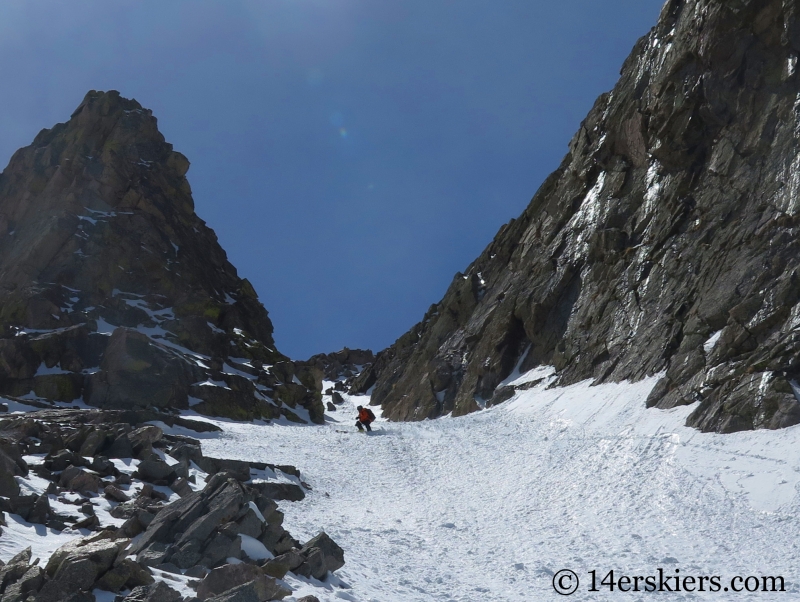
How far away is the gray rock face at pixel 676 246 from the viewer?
942 inches

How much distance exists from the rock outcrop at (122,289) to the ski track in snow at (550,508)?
63.9 feet

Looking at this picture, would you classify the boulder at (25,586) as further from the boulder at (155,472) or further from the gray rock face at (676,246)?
the gray rock face at (676,246)

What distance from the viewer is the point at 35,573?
29.6 feet

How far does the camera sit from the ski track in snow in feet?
42.7

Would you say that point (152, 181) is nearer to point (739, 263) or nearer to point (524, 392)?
point (524, 392)

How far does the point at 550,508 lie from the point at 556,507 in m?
0.18

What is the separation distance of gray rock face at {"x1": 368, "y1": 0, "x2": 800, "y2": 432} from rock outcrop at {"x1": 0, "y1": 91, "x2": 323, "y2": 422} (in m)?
18.6

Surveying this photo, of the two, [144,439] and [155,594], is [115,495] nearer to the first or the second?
[144,439]

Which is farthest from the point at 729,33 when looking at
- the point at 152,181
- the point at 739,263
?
the point at 152,181

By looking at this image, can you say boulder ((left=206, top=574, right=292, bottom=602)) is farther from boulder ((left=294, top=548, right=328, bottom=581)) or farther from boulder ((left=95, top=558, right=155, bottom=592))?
boulder ((left=294, top=548, right=328, bottom=581))

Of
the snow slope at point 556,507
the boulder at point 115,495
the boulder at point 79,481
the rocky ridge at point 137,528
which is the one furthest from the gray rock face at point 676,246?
the boulder at point 79,481

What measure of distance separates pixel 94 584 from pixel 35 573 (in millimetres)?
829

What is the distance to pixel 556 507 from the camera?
707 inches

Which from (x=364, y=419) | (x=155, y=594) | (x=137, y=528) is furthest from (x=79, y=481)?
(x=364, y=419)
